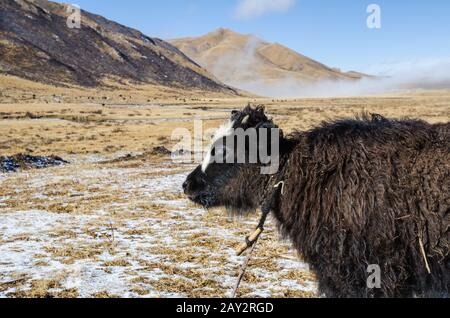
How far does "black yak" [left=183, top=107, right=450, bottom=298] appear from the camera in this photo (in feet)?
15.6

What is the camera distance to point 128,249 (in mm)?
9633

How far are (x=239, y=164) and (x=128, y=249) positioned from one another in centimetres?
505

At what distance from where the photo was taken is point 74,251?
31.1ft

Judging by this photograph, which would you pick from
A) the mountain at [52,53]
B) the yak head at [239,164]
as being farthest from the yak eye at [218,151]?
the mountain at [52,53]

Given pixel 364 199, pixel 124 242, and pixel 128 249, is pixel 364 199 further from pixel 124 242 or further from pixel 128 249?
pixel 124 242

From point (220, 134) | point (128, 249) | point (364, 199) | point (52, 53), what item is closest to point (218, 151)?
point (220, 134)

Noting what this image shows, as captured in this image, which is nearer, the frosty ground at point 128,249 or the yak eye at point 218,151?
the yak eye at point 218,151

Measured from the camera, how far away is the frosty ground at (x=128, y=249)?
744 centimetres

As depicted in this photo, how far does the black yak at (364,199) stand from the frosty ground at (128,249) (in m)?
1.50

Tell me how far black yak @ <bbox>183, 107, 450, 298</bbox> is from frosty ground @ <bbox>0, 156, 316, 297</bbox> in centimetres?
150

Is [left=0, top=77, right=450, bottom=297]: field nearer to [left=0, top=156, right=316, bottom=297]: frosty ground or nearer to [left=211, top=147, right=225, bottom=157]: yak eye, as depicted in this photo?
[left=0, top=156, right=316, bottom=297]: frosty ground

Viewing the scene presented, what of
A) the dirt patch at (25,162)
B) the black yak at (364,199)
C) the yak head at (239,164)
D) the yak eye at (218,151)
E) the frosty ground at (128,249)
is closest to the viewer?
the black yak at (364,199)

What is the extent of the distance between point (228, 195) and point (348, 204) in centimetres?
163

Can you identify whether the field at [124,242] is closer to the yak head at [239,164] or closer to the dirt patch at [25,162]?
the yak head at [239,164]
